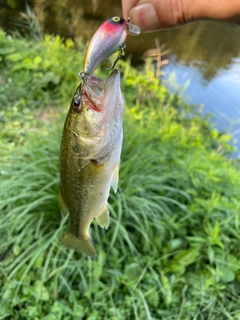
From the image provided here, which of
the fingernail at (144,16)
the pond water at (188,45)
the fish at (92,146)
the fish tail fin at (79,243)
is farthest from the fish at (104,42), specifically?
the pond water at (188,45)

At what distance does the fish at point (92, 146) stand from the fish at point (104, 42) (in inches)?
4.0

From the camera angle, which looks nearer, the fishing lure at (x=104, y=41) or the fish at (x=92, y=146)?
the fishing lure at (x=104, y=41)

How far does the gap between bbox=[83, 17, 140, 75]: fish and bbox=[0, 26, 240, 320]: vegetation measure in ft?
5.29

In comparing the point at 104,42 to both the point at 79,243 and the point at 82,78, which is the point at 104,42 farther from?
the point at 79,243

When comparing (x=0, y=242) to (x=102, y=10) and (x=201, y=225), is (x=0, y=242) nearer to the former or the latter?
(x=201, y=225)

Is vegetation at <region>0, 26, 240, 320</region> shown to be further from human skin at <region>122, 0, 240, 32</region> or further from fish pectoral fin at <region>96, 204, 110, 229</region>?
human skin at <region>122, 0, 240, 32</region>

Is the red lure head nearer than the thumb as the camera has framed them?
Yes

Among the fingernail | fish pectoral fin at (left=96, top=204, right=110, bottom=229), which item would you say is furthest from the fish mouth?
fish pectoral fin at (left=96, top=204, right=110, bottom=229)

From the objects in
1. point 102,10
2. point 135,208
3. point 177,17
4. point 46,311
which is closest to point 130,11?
point 177,17

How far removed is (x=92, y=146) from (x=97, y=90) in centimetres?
21

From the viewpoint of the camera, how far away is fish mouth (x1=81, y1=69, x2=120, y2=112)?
1.11 m

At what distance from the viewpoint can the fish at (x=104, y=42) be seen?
3.22 ft

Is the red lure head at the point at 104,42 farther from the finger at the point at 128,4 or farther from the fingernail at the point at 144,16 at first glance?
the finger at the point at 128,4

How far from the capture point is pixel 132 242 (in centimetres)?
254
